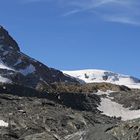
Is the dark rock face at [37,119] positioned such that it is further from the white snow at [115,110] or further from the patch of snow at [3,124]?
the white snow at [115,110]

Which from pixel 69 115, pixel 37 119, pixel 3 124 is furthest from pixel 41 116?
pixel 3 124

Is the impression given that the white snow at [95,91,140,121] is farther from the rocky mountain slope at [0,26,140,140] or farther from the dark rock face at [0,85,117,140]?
the dark rock face at [0,85,117,140]

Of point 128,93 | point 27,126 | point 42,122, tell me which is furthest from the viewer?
point 128,93

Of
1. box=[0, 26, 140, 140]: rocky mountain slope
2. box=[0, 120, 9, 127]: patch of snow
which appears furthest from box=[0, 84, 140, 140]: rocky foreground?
box=[0, 120, 9, 127]: patch of snow

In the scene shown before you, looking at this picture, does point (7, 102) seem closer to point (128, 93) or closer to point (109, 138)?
point (128, 93)

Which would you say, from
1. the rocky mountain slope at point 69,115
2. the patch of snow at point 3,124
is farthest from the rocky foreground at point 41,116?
the patch of snow at point 3,124

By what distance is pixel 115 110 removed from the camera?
13288 cm

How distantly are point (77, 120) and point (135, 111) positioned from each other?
45945 mm

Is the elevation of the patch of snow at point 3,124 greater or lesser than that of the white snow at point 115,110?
lesser

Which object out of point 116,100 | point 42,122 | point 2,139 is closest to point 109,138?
point 2,139

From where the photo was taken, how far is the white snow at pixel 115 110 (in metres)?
128

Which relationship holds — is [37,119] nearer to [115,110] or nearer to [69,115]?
[69,115]

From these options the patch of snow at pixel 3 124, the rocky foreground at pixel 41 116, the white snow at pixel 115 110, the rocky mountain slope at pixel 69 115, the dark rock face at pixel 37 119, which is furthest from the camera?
the white snow at pixel 115 110

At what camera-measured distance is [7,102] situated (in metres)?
103
